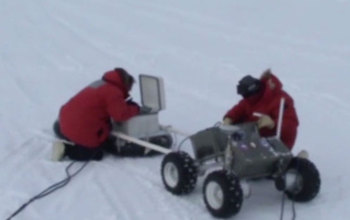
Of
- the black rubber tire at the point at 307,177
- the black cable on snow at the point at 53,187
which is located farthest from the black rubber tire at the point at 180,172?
the black cable on snow at the point at 53,187

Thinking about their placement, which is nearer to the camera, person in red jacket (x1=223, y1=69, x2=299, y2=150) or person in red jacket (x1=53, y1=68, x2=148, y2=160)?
person in red jacket (x1=223, y1=69, x2=299, y2=150)

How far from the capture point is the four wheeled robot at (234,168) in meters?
5.04

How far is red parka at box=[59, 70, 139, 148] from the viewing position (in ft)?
20.2

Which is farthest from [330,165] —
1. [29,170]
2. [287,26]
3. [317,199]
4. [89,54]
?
[287,26]

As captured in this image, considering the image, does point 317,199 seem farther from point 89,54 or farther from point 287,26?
point 287,26

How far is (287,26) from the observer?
38.6ft

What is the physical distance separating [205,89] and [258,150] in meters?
3.42

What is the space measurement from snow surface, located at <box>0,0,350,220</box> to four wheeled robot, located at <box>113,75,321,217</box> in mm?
145

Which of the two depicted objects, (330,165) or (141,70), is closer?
(330,165)

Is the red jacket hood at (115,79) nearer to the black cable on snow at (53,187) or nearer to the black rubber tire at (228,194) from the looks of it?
the black cable on snow at (53,187)

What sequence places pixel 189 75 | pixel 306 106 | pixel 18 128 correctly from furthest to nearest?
pixel 189 75 → pixel 306 106 → pixel 18 128

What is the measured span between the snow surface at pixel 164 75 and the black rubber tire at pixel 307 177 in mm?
103

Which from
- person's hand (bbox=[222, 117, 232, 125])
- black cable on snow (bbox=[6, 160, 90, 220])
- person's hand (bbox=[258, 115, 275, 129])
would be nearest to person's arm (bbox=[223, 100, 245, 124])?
person's hand (bbox=[222, 117, 232, 125])

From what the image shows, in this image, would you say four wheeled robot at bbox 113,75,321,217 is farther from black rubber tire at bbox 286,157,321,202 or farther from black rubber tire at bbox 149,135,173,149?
black rubber tire at bbox 149,135,173,149
